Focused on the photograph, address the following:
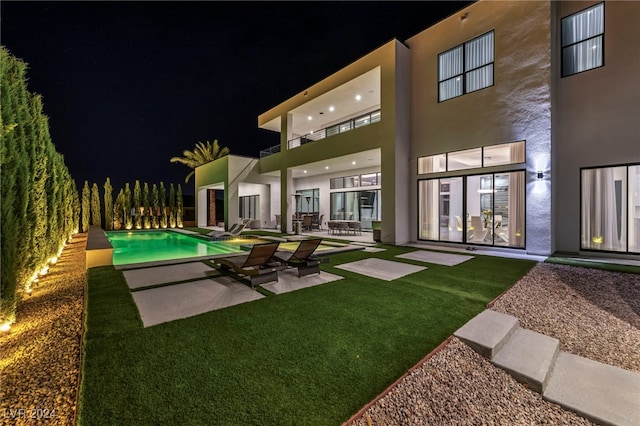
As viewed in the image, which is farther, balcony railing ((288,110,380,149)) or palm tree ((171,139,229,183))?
palm tree ((171,139,229,183))

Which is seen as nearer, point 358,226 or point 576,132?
point 576,132

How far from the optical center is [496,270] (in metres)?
6.89

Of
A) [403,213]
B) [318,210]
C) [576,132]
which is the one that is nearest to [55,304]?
[403,213]

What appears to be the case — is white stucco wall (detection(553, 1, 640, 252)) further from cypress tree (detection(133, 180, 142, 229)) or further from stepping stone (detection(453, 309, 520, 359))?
cypress tree (detection(133, 180, 142, 229))

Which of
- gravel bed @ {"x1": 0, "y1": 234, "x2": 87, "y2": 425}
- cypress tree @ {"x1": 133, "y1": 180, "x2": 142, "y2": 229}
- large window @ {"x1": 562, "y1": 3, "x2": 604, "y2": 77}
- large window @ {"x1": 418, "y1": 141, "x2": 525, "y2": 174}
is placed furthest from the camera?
cypress tree @ {"x1": 133, "y1": 180, "x2": 142, "y2": 229}

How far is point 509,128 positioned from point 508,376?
9.30 m

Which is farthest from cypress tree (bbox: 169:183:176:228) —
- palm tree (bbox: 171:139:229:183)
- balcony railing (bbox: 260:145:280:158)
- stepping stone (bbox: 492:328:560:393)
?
stepping stone (bbox: 492:328:560:393)

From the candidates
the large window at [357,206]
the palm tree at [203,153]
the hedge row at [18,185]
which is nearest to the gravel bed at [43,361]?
the hedge row at [18,185]

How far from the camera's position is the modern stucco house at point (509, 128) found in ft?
26.9

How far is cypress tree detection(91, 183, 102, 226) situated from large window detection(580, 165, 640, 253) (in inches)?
1103

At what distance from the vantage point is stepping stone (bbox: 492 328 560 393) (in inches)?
106

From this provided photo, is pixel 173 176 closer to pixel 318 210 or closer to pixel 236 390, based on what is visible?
pixel 318 210

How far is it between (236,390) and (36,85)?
3491 centimetres

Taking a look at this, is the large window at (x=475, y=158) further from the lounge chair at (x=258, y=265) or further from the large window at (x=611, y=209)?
the lounge chair at (x=258, y=265)
